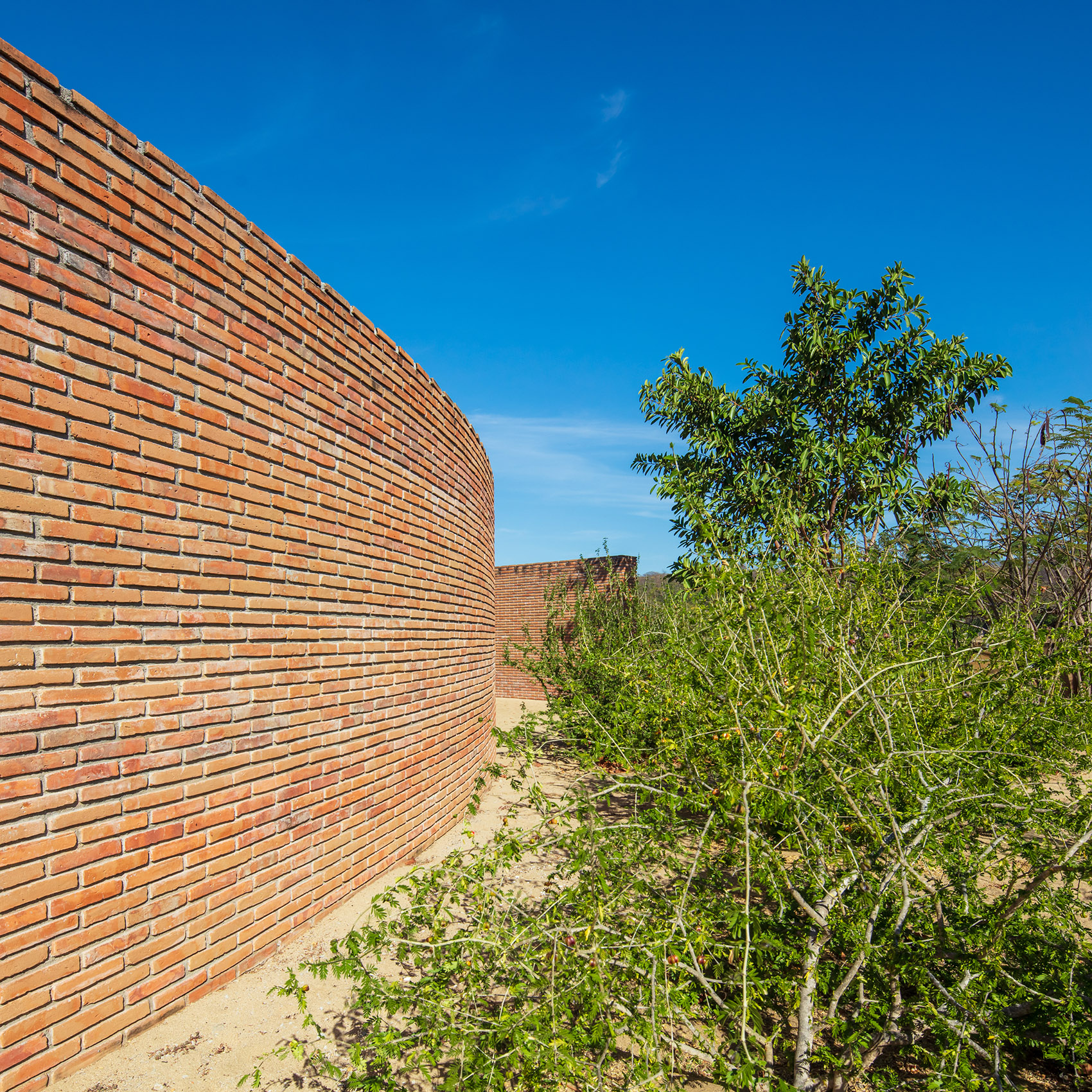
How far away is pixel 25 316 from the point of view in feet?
7.35

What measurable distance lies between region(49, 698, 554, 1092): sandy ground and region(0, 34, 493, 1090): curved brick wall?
8 centimetres

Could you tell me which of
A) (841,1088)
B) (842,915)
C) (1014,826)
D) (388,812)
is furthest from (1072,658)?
(388,812)

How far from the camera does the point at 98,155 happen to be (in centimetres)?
246

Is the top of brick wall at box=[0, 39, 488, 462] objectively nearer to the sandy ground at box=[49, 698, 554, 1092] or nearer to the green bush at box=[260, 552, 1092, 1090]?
the green bush at box=[260, 552, 1092, 1090]

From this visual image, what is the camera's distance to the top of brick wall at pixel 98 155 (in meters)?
2.21

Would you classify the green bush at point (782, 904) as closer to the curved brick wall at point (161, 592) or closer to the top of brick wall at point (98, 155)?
the curved brick wall at point (161, 592)

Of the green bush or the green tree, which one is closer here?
the green bush

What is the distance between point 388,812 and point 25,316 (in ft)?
11.5

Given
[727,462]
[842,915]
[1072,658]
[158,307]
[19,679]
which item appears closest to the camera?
[19,679]

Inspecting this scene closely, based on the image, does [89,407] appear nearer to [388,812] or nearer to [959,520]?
[388,812]

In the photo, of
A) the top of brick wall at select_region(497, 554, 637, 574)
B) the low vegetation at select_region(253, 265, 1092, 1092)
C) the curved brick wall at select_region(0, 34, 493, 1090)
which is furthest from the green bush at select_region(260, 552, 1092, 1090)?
the top of brick wall at select_region(497, 554, 637, 574)

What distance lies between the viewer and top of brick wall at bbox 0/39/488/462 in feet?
7.27

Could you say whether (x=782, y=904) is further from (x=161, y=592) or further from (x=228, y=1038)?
(x=161, y=592)

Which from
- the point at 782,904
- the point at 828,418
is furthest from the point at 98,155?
the point at 828,418
